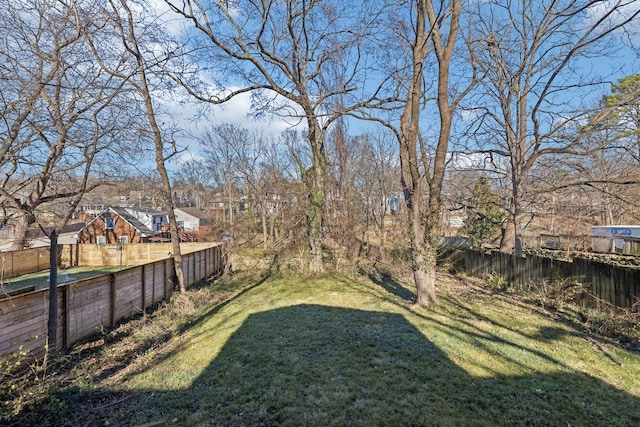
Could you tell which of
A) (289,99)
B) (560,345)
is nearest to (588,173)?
(560,345)

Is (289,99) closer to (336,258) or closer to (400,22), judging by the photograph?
(400,22)

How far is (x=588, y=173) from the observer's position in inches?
401

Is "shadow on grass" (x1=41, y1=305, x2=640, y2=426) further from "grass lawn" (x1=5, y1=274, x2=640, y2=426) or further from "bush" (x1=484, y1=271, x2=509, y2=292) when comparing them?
"bush" (x1=484, y1=271, x2=509, y2=292)

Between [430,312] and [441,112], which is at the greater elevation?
[441,112]

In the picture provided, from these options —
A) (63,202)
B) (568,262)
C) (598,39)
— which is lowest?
(568,262)

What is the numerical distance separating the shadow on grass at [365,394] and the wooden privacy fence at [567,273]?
4.04m

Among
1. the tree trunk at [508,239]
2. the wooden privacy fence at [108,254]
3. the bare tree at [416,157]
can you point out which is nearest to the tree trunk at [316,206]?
the bare tree at [416,157]

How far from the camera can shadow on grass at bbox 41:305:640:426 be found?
3.10 m

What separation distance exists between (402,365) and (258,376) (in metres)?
1.97

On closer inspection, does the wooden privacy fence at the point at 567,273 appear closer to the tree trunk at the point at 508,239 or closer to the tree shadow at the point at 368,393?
the tree trunk at the point at 508,239

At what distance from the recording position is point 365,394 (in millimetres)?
3502

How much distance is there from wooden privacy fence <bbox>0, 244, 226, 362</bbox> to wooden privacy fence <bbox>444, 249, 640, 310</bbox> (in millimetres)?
10510

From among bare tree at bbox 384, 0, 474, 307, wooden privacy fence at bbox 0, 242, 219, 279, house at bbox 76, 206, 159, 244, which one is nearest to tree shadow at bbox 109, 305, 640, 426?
bare tree at bbox 384, 0, 474, 307

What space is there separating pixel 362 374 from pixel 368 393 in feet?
1.49
